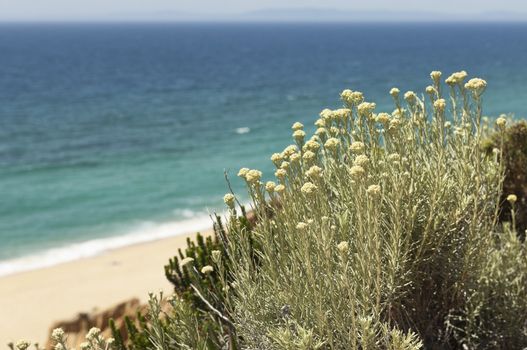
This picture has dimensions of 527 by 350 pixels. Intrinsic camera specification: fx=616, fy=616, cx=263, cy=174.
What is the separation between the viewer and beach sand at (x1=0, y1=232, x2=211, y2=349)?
12.8 metres

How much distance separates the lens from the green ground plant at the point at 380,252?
3383 millimetres

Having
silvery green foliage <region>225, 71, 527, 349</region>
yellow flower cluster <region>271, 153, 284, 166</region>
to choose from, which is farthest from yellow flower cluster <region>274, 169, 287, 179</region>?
yellow flower cluster <region>271, 153, 284, 166</region>

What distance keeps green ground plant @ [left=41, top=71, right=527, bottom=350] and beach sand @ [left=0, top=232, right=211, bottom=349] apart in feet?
26.9

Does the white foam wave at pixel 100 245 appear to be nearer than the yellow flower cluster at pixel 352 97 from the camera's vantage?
No

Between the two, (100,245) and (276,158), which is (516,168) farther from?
(100,245)

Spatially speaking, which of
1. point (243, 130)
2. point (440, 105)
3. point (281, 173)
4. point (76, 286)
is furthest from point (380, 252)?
point (243, 130)

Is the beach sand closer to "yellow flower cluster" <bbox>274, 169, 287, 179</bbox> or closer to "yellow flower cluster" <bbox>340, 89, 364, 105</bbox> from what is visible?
"yellow flower cluster" <bbox>340, 89, 364, 105</bbox>

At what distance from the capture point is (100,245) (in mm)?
18469

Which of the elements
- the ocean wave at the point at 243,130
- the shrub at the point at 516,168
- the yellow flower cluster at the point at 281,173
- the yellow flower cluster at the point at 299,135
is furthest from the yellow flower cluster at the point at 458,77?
the ocean wave at the point at 243,130

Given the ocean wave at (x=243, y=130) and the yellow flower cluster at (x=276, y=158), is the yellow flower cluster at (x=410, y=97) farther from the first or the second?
the ocean wave at (x=243, y=130)

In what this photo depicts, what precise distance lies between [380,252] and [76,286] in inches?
492

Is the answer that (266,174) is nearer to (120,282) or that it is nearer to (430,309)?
(120,282)

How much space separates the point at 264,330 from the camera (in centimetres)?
373

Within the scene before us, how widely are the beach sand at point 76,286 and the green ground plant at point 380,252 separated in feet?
26.9
